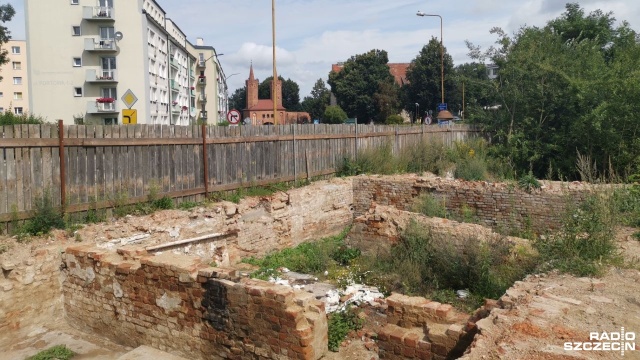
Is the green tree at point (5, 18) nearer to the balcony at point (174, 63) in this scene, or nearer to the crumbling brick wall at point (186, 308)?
the balcony at point (174, 63)

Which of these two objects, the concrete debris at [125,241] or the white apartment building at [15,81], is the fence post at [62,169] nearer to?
the concrete debris at [125,241]

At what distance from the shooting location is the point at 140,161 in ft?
30.2

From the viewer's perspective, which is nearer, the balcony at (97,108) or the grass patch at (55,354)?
the grass patch at (55,354)

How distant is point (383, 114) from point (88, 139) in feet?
154

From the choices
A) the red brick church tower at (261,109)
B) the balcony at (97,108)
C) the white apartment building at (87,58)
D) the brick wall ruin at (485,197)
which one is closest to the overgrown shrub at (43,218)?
the brick wall ruin at (485,197)

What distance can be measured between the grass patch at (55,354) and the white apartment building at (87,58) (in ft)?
97.2

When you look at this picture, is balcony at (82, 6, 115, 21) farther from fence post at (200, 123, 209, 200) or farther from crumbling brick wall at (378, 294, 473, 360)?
crumbling brick wall at (378, 294, 473, 360)

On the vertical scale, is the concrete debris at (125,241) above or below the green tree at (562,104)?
below

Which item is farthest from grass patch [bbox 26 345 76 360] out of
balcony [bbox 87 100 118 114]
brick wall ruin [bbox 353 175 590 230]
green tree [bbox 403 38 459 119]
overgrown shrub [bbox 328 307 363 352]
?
green tree [bbox 403 38 459 119]

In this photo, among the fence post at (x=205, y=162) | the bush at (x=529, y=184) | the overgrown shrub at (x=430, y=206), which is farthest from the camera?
the overgrown shrub at (x=430, y=206)

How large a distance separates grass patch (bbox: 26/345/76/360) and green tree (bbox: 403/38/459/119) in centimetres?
4588

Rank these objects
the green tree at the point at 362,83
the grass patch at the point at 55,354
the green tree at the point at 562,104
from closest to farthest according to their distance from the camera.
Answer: the grass patch at the point at 55,354, the green tree at the point at 562,104, the green tree at the point at 362,83

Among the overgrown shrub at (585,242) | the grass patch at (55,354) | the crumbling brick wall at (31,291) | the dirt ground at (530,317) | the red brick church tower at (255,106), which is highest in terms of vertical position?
the red brick church tower at (255,106)

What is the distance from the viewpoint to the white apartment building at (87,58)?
34.4 m
